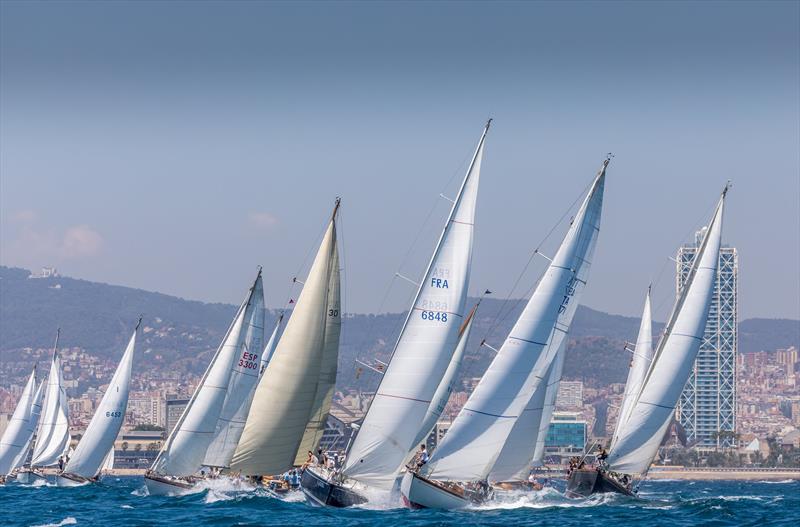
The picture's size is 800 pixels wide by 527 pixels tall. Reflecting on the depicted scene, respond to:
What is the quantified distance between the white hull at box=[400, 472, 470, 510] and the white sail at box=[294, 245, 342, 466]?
6.02m

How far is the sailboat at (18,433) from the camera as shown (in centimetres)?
6456

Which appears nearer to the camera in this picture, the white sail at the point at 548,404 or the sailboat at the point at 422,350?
the sailboat at the point at 422,350

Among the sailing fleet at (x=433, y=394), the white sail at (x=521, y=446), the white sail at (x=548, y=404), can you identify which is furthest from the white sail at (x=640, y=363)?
the white sail at (x=521, y=446)

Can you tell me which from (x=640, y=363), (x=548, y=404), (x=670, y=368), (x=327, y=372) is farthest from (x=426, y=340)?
(x=640, y=363)

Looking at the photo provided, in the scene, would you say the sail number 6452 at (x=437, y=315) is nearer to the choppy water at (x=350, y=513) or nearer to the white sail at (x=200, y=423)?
the choppy water at (x=350, y=513)

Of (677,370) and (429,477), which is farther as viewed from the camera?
(677,370)

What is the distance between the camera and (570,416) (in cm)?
18288

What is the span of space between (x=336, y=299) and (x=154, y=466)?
9919mm

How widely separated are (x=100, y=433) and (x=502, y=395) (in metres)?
26.0

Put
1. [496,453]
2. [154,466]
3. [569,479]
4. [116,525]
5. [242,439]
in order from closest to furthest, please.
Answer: [116,525] → [496,453] → [242,439] → [569,479] → [154,466]

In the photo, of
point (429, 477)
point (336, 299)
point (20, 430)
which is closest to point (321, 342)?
point (336, 299)

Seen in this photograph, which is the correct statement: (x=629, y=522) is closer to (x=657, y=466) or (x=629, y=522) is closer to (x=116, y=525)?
(x=116, y=525)

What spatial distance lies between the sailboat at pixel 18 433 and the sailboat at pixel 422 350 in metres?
34.0

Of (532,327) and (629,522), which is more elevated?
(532,327)
